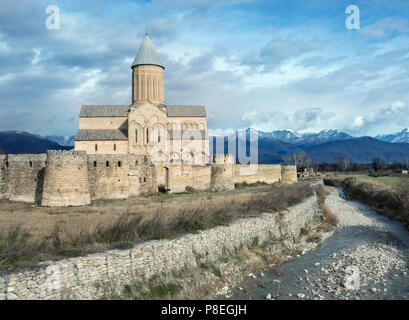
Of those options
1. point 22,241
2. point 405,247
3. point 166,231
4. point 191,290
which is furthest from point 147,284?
point 405,247

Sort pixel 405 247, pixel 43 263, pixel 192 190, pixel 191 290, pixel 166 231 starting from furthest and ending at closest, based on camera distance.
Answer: pixel 192 190, pixel 405 247, pixel 166 231, pixel 191 290, pixel 43 263

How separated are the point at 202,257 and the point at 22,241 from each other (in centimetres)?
434

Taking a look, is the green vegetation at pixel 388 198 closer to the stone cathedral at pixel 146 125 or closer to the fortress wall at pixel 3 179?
the stone cathedral at pixel 146 125

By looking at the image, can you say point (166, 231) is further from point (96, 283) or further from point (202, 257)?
point (96, 283)

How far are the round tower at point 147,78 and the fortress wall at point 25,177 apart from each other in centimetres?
1221

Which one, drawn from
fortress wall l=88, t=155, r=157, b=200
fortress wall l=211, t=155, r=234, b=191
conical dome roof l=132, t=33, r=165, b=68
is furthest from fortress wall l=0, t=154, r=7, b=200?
conical dome roof l=132, t=33, r=165, b=68

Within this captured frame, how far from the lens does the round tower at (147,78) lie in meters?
28.9

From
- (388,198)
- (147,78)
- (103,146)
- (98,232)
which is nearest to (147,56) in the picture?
(147,78)

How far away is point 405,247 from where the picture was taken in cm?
1276

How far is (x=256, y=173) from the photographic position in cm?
3100

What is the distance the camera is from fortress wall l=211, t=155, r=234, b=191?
2523cm

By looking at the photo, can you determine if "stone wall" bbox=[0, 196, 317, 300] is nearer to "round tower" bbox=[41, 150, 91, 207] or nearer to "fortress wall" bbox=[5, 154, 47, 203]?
"round tower" bbox=[41, 150, 91, 207]

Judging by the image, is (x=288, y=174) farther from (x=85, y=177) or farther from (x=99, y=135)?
(x=85, y=177)

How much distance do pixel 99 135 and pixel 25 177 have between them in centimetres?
970
